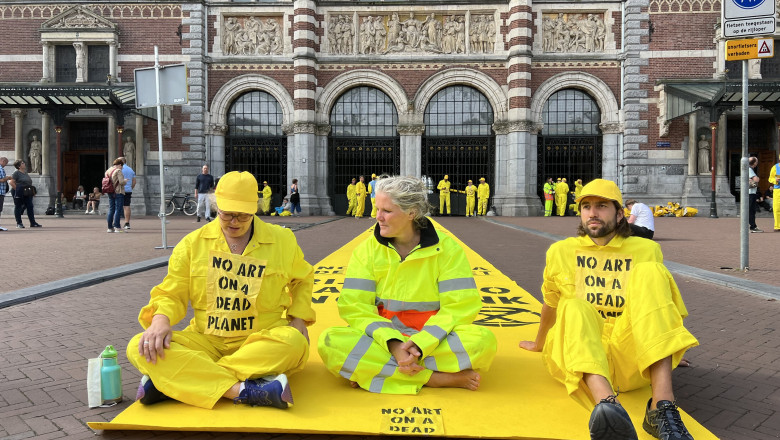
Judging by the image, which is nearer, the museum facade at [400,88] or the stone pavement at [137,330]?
the stone pavement at [137,330]

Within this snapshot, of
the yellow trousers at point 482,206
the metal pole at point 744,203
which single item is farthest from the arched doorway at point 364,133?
the metal pole at point 744,203

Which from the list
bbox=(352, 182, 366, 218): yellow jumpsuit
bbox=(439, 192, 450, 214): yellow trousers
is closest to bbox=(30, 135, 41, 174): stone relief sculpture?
bbox=(352, 182, 366, 218): yellow jumpsuit

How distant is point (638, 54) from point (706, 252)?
620 inches

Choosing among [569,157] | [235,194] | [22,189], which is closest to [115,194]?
[22,189]

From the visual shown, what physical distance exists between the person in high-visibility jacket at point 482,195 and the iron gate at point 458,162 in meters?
0.72

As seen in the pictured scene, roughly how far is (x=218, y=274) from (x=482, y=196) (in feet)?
71.0

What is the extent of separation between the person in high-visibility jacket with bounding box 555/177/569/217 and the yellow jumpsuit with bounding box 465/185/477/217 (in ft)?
11.2

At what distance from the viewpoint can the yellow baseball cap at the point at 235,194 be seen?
2980 mm

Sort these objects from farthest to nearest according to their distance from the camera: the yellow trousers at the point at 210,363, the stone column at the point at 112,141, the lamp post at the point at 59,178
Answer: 1. the stone column at the point at 112,141
2. the lamp post at the point at 59,178
3. the yellow trousers at the point at 210,363

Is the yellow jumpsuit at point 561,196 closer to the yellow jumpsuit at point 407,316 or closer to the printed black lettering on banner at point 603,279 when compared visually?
the printed black lettering on banner at point 603,279

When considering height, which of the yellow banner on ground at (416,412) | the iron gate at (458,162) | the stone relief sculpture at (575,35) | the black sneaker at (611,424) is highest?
the stone relief sculpture at (575,35)

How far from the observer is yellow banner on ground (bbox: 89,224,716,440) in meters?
2.70

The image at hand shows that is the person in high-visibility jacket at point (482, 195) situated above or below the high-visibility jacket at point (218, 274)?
above

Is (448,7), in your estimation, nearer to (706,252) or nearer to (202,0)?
(202,0)
